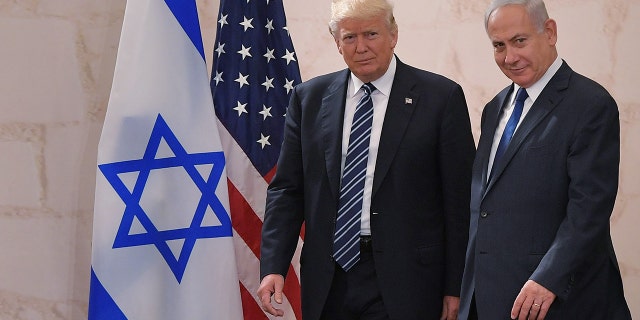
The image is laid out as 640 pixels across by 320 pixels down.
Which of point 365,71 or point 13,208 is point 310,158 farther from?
point 13,208

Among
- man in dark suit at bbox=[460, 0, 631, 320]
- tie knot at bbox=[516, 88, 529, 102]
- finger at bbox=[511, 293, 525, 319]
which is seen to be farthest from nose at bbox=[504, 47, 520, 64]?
finger at bbox=[511, 293, 525, 319]

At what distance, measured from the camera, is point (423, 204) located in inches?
122

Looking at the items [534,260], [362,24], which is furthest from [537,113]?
[362,24]

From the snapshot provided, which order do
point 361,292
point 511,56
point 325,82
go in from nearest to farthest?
1. point 511,56
2. point 361,292
3. point 325,82

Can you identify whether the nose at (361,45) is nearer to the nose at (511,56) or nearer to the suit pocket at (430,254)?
the nose at (511,56)

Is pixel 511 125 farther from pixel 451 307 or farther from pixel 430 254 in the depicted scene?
pixel 451 307

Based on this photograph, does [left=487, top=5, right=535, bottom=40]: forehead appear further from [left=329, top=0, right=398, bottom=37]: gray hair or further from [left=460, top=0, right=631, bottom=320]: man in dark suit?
[left=329, top=0, right=398, bottom=37]: gray hair

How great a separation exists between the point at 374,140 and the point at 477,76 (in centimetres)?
106

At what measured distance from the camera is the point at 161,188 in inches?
139

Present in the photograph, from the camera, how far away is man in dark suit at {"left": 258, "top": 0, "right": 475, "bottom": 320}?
307 cm

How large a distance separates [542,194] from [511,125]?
9.7 inches

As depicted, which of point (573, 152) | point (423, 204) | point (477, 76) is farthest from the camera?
point (477, 76)

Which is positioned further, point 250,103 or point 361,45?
point 250,103

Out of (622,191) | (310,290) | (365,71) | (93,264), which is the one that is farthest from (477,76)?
(93,264)
